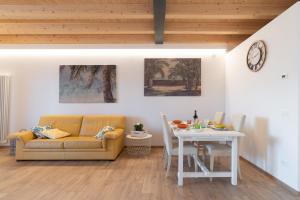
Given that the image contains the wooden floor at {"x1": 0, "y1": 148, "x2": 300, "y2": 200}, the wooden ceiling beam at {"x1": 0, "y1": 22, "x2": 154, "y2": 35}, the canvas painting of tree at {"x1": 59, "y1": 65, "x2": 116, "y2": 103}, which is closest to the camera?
the wooden floor at {"x1": 0, "y1": 148, "x2": 300, "y2": 200}

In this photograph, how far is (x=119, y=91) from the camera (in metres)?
5.40

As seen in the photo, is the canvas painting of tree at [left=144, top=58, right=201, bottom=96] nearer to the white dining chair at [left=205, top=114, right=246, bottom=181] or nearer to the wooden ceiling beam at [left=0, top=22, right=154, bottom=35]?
the wooden ceiling beam at [left=0, top=22, right=154, bottom=35]

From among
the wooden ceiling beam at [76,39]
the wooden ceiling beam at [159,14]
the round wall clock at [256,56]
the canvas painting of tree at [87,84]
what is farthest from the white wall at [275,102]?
the canvas painting of tree at [87,84]

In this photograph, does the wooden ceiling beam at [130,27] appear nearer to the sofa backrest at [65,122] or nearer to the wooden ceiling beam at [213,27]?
the wooden ceiling beam at [213,27]

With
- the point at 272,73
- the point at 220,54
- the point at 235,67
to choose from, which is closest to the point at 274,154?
the point at 272,73

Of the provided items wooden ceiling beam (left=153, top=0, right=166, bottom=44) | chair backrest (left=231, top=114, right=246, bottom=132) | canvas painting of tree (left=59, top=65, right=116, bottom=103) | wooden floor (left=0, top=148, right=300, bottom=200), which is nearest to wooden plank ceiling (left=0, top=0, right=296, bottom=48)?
wooden ceiling beam (left=153, top=0, right=166, bottom=44)

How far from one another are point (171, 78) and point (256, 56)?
210 cm

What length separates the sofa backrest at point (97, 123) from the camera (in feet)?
15.7

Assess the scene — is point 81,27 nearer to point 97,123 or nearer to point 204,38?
point 97,123

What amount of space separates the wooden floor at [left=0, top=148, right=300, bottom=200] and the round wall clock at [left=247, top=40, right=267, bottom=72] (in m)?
1.82

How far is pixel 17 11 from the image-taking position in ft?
11.7

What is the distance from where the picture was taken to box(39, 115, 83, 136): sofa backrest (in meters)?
4.82

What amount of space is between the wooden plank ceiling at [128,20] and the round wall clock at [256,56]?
21.2 inches

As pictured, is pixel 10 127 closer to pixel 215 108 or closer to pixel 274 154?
pixel 215 108
